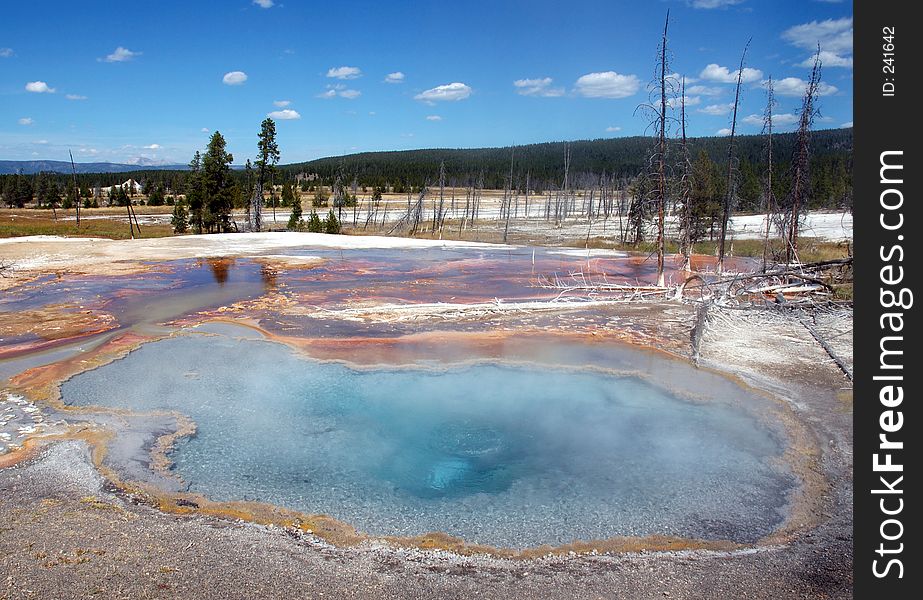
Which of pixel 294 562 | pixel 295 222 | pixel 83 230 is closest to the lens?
pixel 294 562

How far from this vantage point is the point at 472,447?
24.7 ft

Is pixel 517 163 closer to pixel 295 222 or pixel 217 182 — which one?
pixel 295 222

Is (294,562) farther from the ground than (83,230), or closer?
closer

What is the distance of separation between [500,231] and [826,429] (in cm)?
4394

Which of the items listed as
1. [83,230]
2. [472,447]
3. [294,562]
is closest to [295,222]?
[83,230]

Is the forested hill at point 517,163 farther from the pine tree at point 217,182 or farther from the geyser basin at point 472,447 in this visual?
the geyser basin at point 472,447

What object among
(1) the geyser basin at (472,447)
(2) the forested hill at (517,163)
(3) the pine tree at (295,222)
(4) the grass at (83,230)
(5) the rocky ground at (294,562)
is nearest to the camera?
(5) the rocky ground at (294,562)

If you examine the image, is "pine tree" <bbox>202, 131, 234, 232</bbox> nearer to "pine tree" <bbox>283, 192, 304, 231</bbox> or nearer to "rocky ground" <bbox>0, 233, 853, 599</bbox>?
"pine tree" <bbox>283, 192, 304, 231</bbox>

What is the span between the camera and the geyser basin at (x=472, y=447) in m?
5.98

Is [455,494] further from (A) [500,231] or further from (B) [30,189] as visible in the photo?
(B) [30,189]

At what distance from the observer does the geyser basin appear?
19.6ft

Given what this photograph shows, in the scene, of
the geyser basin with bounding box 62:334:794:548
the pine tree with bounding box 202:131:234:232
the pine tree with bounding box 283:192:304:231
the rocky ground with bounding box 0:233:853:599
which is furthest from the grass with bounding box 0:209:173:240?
the rocky ground with bounding box 0:233:853:599

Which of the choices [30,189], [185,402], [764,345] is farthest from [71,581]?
[30,189]

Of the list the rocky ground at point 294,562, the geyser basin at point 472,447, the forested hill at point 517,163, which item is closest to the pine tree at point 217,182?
the geyser basin at point 472,447
